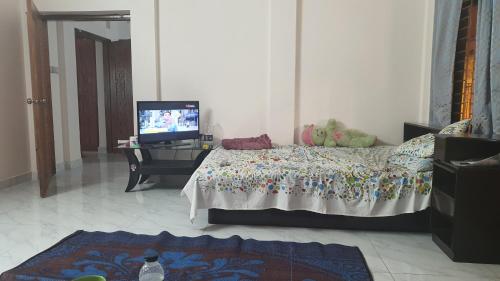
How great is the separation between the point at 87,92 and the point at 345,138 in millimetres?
4980

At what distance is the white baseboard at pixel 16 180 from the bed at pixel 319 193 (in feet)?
9.01

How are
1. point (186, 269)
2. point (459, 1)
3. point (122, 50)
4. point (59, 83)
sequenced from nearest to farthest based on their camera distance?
point (186, 269) → point (459, 1) → point (59, 83) → point (122, 50)

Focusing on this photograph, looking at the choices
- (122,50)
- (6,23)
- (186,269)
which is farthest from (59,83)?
(186,269)

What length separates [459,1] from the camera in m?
3.30

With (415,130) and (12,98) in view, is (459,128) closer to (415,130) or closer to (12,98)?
(415,130)

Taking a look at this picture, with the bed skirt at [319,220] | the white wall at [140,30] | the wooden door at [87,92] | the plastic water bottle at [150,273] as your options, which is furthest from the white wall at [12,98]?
the plastic water bottle at [150,273]

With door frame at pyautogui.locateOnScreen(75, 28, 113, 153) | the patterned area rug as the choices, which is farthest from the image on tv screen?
door frame at pyautogui.locateOnScreen(75, 28, 113, 153)


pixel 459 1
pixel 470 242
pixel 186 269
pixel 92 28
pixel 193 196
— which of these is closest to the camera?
pixel 186 269

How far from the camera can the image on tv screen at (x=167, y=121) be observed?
3973mm

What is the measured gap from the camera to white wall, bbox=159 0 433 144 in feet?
13.6

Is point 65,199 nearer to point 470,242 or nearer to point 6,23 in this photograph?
point 6,23

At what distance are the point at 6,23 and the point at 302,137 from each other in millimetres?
3892

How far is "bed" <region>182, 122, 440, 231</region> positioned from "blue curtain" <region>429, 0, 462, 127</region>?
1006mm

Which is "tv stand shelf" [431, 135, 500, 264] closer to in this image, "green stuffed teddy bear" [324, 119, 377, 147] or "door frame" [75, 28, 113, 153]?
"green stuffed teddy bear" [324, 119, 377, 147]
